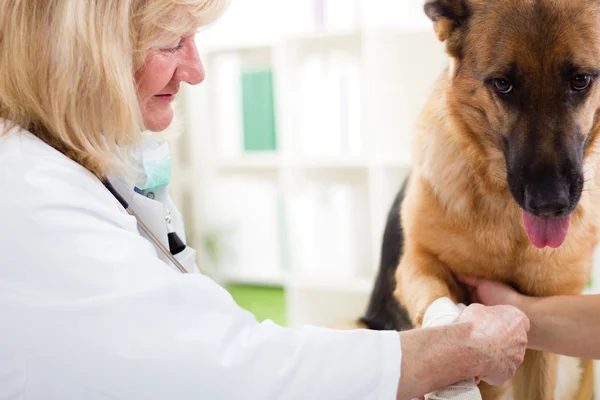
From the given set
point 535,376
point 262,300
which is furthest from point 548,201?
point 262,300

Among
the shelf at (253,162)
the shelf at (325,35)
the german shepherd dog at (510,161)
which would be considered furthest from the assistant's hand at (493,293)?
the shelf at (253,162)

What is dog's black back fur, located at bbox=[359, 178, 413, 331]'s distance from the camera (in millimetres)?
Result: 1271

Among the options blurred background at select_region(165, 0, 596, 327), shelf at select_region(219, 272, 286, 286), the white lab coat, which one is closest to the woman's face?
the white lab coat

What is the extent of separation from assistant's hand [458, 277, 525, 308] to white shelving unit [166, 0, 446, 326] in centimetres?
98

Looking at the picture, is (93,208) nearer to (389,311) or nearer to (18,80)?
(18,80)

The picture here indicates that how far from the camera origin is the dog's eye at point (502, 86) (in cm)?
99

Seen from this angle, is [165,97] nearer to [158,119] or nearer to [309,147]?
[158,119]

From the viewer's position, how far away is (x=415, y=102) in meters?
2.21

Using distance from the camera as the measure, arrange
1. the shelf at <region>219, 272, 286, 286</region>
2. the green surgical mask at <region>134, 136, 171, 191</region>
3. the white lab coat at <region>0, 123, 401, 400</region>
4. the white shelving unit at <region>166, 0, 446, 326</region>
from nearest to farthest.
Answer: the white lab coat at <region>0, 123, 401, 400</region> → the green surgical mask at <region>134, 136, 171, 191</region> → the white shelving unit at <region>166, 0, 446, 326</region> → the shelf at <region>219, 272, 286, 286</region>

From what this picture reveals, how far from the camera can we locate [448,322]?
964 mm

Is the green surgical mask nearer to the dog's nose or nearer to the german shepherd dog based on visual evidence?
the german shepherd dog

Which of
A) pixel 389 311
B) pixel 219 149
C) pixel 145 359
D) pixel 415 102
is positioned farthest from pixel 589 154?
pixel 219 149

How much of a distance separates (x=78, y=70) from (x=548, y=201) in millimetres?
676

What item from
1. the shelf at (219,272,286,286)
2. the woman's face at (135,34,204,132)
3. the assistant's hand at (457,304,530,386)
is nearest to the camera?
the assistant's hand at (457,304,530,386)
